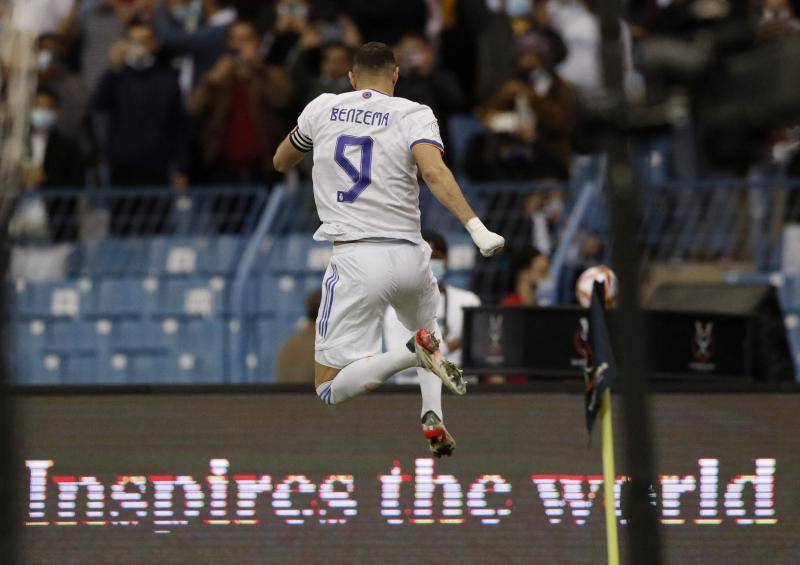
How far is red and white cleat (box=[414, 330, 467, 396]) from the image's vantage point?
7.20 metres

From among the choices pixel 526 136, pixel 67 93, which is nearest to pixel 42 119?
pixel 67 93

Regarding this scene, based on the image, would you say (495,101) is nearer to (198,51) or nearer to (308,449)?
(198,51)

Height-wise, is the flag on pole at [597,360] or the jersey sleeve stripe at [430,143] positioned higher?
the jersey sleeve stripe at [430,143]

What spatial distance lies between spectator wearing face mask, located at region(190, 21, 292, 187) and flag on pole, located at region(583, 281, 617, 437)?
6.99 meters

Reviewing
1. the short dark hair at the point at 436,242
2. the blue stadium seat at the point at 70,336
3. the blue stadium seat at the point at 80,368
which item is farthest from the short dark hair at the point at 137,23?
the short dark hair at the point at 436,242

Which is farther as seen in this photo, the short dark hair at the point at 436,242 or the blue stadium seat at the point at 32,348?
the blue stadium seat at the point at 32,348

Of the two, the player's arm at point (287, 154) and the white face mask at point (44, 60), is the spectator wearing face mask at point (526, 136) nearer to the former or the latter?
the white face mask at point (44, 60)

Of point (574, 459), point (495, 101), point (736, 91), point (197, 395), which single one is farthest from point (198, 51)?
point (736, 91)

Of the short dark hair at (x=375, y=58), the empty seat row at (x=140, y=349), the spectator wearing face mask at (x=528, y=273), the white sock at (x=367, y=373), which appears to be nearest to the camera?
the white sock at (x=367, y=373)

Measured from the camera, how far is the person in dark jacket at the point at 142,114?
45.3 feet

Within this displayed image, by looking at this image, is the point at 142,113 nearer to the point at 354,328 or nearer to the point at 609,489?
the point at 354,328

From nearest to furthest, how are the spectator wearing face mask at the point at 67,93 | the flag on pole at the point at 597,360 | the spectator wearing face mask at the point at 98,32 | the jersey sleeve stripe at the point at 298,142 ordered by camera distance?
the flag on pole at the point at 597,360
the jersey sleeve stripe at the point at 298,142
the spectator wearing face mask at the point at 67,93
the spectator wearing face mask at the point at 98,32

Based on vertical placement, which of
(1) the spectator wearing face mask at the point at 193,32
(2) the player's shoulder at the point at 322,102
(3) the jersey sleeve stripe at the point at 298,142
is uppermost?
(1) the spectator wearing face mask at the point at 193,32

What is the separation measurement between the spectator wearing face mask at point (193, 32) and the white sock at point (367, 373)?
7.04 meters
